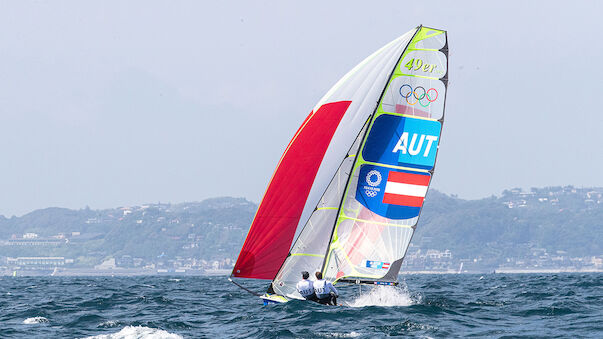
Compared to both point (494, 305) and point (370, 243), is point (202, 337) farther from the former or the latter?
point (494, 305)

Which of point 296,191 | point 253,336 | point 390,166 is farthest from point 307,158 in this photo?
point 253,336

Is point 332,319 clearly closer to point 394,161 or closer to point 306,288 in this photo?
point 306,288

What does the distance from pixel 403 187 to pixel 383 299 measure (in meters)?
3.24

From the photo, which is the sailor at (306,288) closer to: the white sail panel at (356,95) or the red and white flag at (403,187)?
the white sail panel at (356,95)

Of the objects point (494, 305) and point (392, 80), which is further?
point (494, 305)

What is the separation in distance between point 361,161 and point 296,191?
1543mm

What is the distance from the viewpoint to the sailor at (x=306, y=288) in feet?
55.8

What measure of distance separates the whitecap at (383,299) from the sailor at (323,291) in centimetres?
149

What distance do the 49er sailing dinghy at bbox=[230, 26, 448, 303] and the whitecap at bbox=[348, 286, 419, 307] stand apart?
1.31m

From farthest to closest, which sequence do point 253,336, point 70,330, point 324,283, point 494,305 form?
point 494,305 < point 324,283 < point 70,330 < point 253,336

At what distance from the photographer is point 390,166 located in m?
17.5

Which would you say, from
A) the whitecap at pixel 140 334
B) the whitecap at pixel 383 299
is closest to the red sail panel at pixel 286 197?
the whitecap at pixel 383 299

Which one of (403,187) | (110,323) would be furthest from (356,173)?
(110,323)

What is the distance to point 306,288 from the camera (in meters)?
17.0
